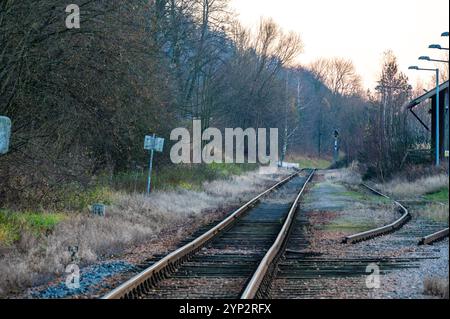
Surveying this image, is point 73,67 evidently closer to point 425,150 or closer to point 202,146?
point 202,146

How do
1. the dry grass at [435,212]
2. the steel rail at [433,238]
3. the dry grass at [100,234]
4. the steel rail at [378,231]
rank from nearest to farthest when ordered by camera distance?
1. the dry grass at [100,234]
2. the steel rail at [433,238]
3. the steel rail at [378,231]
4. the dry grass at [435,212]

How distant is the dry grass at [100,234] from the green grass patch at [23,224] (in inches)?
7.4

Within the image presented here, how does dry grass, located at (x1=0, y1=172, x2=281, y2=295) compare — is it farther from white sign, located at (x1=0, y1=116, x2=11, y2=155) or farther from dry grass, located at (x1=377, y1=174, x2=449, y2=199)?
dry grass, located at (x1=377, y1=174, x2=449, y2=199)

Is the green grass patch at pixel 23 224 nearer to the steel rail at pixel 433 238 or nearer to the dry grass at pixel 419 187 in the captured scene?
the steel rail at pixel 433 238

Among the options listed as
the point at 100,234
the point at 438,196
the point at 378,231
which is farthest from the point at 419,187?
the point at 100,234

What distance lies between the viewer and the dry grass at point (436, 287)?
9860 mm

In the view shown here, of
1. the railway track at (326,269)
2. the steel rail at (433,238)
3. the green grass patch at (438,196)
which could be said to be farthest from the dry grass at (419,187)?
the railway track at (326,269)

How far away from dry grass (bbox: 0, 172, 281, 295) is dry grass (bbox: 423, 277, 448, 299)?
18.8 feet

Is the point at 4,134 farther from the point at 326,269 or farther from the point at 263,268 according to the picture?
the point at 326,269

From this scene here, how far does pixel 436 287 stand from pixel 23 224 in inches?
348

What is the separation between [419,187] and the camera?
113 ft

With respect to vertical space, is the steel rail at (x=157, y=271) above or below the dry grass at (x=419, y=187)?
below

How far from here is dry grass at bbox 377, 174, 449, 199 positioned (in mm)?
32875

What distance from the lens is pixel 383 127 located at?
4284 cm
